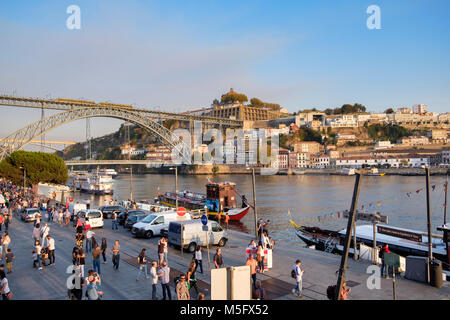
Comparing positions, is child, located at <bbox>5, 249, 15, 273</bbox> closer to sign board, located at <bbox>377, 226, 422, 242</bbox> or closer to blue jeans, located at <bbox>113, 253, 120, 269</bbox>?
blue jeans, located at <bbox>113, 253, 120, 269</bbox>

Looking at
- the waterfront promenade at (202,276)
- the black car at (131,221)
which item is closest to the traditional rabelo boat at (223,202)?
the black car at (131,221)

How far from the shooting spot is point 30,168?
1286 inches

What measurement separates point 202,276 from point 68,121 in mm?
51516

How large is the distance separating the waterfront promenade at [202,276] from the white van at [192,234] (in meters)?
0.31

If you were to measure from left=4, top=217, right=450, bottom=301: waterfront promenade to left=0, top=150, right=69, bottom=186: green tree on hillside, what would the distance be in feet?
77.9

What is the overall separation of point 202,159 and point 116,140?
70534mm

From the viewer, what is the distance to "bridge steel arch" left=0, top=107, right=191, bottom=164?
45.3 m

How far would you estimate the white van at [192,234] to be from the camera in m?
10.2

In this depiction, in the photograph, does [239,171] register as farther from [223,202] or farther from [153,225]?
[153,225]

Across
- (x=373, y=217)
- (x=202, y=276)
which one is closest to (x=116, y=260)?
(x=202, y=276)

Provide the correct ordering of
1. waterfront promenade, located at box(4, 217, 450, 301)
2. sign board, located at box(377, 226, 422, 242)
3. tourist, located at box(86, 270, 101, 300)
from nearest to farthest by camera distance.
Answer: tourist, located at box(86, 270, 101, 300) → waterfront promenade, located at box(4, 217, 450, 301) → sign board, located at box(377, 226, 422, 242)

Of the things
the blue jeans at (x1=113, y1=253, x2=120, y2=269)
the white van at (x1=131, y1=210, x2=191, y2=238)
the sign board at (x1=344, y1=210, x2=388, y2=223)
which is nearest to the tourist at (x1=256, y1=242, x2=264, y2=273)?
the blue jeans at (x1=113, y1=253, x2=120, y2=269)

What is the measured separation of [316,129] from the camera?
113 meters

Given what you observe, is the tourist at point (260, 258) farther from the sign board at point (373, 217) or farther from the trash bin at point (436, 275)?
the sign board at point (373, 217)
